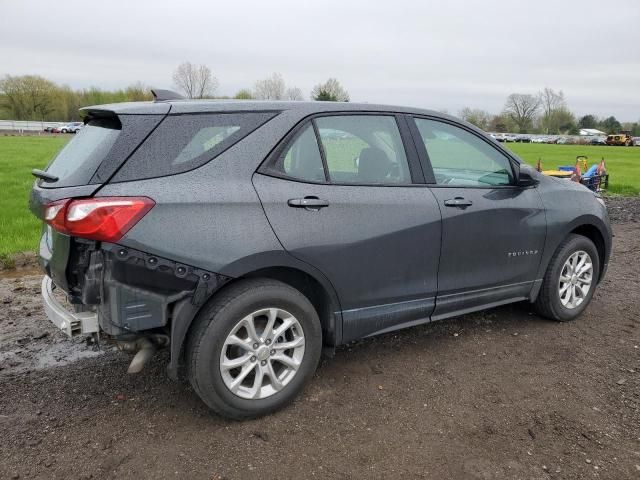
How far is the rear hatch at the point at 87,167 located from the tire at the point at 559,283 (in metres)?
3.38

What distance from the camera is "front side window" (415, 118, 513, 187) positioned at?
393 centimetres

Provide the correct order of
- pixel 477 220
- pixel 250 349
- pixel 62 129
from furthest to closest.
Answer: pixel 62 129 → pixel 477 220 → pixel 250 349

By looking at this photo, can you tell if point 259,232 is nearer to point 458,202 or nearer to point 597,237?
point 458,202

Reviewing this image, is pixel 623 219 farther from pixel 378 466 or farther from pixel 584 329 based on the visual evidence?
pixel 378 466

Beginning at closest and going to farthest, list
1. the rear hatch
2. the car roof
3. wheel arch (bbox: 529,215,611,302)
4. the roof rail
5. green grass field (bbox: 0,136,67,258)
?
the rear hatch → the car roof → the roof rail → wheel arch (bbox: 529,215,611,302) → green grass field (bbox: 0,136,67,258)

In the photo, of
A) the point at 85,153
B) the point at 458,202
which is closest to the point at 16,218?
the point at 85,153

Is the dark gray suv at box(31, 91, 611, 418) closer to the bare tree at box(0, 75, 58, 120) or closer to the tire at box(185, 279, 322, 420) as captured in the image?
the tire at box(185, 279, 322, 420)

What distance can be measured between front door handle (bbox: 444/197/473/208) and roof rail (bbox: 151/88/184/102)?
1.91 meters

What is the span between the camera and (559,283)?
15.5ft

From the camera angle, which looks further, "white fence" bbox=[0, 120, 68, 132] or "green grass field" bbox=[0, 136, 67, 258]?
"white fence" bbox=[0, 120, 68, 132]

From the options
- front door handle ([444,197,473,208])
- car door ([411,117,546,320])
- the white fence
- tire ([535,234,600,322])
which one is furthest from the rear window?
the white fence

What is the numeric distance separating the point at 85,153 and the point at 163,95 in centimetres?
72

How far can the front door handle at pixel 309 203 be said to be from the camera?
3.17 m

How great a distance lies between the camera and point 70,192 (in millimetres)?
2770
